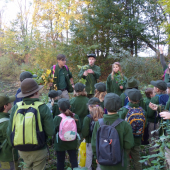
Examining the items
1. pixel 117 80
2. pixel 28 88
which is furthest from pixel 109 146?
pixel 117 80

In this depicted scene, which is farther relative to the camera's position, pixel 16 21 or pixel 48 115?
pixel 16 21

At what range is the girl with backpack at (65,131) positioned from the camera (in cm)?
315

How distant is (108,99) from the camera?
258cm

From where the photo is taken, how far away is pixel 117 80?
5199mm

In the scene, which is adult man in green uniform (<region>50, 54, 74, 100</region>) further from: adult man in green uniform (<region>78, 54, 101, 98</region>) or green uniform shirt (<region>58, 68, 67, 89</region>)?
adult man in green uniform (<region>78, 54, 101, 98</region>)

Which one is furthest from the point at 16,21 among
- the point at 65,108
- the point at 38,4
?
the point at 65,108

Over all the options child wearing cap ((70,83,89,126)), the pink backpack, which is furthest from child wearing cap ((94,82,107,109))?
the pink backpack

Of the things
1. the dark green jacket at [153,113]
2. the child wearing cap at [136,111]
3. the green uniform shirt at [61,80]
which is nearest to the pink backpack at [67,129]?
the child wearing cap at [136,111]

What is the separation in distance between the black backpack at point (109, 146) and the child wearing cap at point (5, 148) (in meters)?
1.52

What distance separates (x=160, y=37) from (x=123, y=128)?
12.5 meters

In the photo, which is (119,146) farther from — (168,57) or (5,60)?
(5,60)

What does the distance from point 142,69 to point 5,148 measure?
9349 millimetres

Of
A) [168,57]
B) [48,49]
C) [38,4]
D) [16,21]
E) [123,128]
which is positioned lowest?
[123,128]

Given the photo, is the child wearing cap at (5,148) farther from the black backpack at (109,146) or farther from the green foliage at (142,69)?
the green foliage at (142,69)
